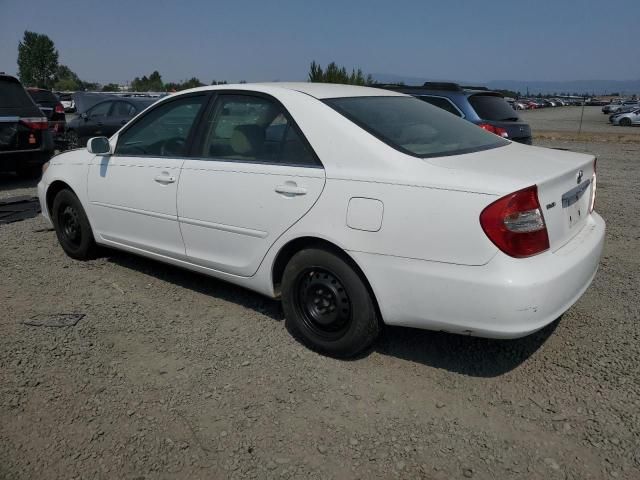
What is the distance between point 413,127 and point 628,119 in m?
40.7

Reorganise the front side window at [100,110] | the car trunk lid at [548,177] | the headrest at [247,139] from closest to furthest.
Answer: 1. the car trunk lid at [548,177]
2. the headrest at [247,139]
3. the front side window at [100,110]

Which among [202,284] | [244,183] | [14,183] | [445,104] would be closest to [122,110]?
[14,183]

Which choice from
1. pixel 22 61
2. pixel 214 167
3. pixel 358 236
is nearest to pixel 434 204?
pixel 358 236

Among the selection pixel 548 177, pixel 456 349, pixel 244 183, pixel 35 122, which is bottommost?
pixel 456 349

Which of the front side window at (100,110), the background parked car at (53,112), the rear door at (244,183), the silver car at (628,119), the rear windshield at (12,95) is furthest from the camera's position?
the silver car at (628,119)

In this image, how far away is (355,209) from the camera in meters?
3.03

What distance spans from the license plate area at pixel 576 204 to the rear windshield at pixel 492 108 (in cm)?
538

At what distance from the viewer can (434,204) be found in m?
2.79

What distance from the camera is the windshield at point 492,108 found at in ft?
28.1

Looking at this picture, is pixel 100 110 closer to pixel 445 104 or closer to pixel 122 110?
pixel 122 110

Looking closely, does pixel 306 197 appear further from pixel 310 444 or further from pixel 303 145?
pixel 310 444

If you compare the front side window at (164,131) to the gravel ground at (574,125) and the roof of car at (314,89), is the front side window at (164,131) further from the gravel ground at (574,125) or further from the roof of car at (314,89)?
the gravel ground at (574,125)

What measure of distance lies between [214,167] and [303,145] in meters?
0.72

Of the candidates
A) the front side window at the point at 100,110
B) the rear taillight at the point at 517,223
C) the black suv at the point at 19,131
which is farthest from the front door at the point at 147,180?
the front side window at the point at 100,110
